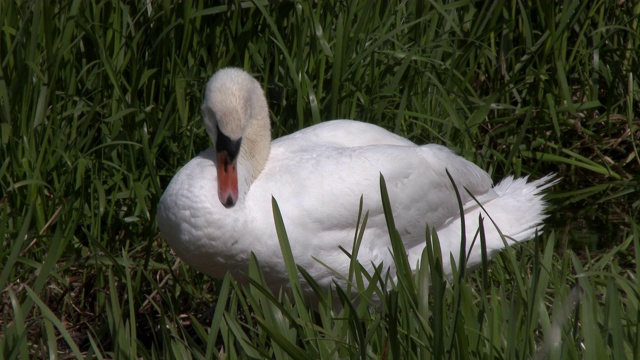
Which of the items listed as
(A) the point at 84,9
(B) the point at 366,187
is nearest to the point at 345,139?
(B) the point at 366,187

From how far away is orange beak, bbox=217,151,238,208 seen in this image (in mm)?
3663

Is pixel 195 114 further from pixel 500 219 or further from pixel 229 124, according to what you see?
pixel 500 219

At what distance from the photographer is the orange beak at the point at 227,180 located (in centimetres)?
366

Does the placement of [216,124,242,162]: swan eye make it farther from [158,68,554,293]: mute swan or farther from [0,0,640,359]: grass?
[0,0,640,359]: grass

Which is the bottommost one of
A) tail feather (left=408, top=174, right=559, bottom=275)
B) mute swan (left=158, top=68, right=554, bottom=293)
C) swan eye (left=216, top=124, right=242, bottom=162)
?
tail feather (left=408, top=174, right=559, bottom=275)

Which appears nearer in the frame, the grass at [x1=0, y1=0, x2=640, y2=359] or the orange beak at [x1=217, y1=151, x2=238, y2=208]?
the orange beak at [x1=217, y1=151, x2=238, y2=208]

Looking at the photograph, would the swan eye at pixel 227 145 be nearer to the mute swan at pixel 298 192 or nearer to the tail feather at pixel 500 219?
the mute swan at pixel 298 192

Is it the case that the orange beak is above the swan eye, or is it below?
below

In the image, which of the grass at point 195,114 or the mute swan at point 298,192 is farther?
the grass at point 195,114

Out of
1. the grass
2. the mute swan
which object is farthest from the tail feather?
the grass

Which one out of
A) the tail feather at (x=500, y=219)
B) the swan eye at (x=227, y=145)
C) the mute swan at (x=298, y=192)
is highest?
the swan eye at (x=227, y=145)

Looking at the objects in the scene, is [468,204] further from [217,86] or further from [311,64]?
[217,86]

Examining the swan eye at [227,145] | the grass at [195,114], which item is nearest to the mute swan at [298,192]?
the swan eye at [227,145]

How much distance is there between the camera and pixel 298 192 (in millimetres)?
3729
